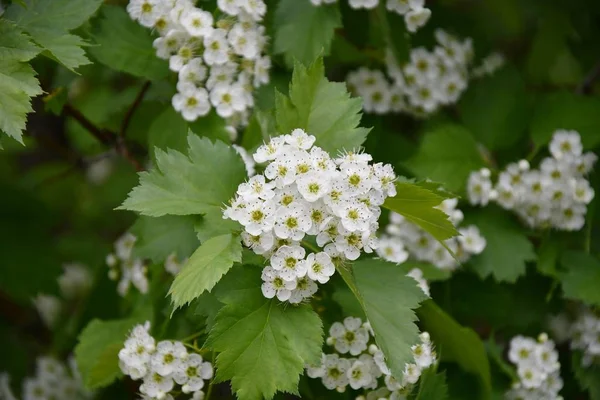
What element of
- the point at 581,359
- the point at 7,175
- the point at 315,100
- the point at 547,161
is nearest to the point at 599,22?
the point at 547,161

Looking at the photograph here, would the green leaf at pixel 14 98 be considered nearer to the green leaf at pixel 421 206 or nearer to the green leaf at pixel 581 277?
the green leaf at pixel 421 206

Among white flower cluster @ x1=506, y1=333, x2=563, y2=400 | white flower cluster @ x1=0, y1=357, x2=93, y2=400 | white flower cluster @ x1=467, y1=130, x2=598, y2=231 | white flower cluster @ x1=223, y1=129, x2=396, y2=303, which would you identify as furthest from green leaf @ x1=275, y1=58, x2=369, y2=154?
white flower cluster @ x1=0, y1=357, x2=93, y2=400

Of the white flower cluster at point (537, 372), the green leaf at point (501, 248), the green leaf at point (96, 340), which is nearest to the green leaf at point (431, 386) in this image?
the white flower cluster at point (537, 372)

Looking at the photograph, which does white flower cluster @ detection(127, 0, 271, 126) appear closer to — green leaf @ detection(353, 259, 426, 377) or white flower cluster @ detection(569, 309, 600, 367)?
green leaf @ detection(353, 259, 426, 377)

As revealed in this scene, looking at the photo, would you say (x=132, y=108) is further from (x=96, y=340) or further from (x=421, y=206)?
(x=421, y=206)

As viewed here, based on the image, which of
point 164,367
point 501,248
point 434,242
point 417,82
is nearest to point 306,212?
point 164,367

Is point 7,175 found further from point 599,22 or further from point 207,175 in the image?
point 599,22

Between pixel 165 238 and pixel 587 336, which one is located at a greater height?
pixel 165 238
